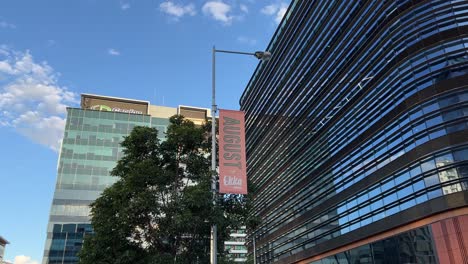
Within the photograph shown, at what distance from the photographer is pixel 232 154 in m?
14.0

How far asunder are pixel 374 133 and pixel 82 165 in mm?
59166

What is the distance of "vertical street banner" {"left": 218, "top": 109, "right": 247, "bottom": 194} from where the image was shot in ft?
44.0

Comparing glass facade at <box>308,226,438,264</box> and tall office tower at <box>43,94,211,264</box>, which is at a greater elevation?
tall office tower at <box>43,94,211,264</box>

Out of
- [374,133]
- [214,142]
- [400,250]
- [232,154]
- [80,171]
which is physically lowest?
[400,250]

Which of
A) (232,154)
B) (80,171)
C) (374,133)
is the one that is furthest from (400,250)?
(80,171)

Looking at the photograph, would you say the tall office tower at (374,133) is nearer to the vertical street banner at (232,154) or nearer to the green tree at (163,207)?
the green tree at (163,207)

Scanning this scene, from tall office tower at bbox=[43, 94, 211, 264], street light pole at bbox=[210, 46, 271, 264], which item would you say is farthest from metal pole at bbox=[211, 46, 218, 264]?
tall office tower at bbox=[43, 94, 211, 264]

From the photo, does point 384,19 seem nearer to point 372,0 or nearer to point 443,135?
point 372,0

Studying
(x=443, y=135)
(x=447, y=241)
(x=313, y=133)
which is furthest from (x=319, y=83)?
(x=447, y=241)

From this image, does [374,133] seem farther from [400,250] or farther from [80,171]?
[80,171]

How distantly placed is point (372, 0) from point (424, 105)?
11294mm

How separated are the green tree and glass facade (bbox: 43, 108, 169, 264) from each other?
58.9m

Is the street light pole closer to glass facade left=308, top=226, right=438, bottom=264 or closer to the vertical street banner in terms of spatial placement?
the vertical street banner

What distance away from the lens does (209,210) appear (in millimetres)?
13953
